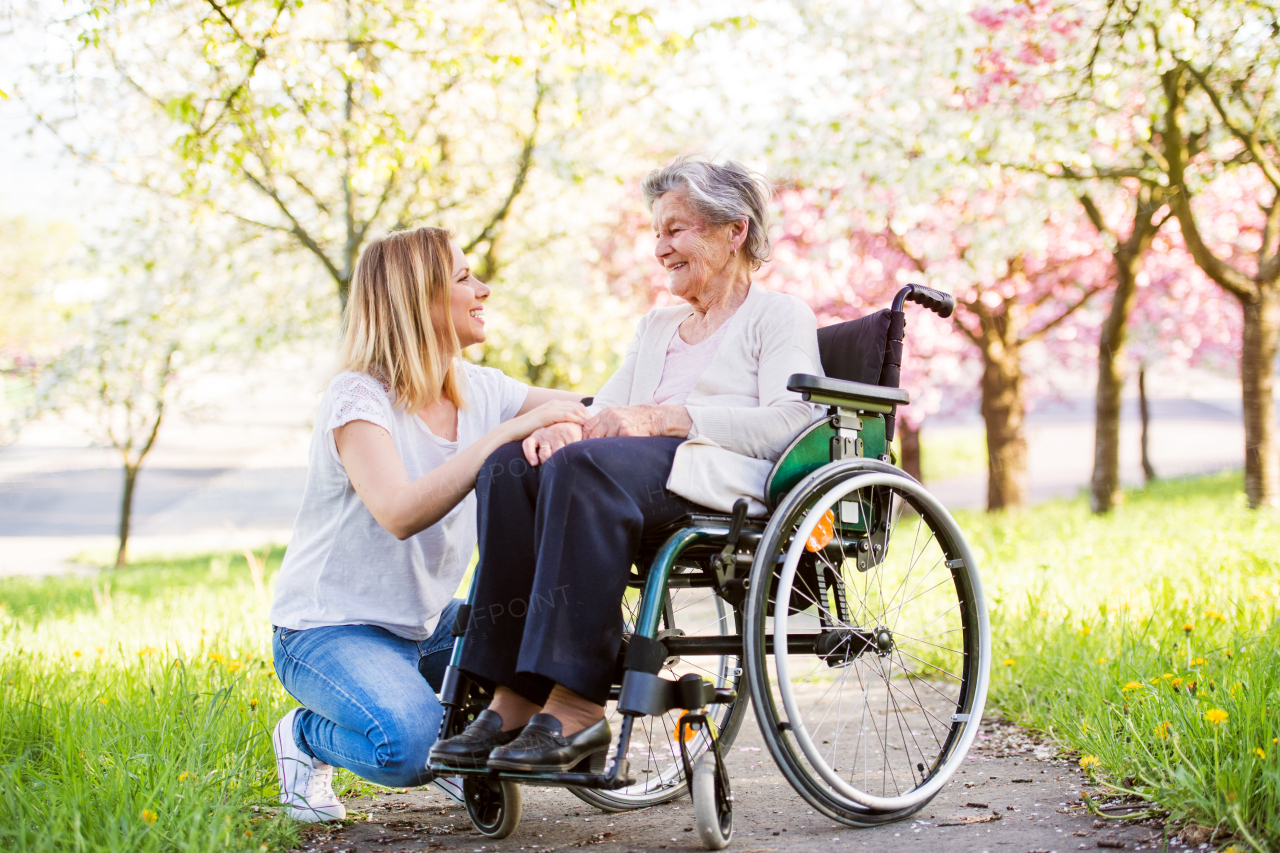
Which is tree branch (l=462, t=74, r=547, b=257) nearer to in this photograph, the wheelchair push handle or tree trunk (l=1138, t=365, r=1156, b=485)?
the wheelchair push handle

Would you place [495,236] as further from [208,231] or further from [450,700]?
[450,700]

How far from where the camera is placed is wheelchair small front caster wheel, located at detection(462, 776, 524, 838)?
2086 mm

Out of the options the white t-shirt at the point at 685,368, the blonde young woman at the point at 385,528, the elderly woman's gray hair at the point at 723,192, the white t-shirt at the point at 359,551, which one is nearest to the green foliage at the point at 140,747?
the blonde young woman at the point at 385,528

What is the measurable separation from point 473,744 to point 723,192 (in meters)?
1.38

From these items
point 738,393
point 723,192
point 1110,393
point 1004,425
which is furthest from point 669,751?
point 1004,425

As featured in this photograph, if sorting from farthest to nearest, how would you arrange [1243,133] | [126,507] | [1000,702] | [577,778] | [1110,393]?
[126,507], [1110,393], [1243,133], [1000,702], [577,778]

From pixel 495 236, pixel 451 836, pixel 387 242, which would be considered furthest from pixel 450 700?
pixel 495 236

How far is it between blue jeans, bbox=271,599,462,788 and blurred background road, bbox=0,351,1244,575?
723cm

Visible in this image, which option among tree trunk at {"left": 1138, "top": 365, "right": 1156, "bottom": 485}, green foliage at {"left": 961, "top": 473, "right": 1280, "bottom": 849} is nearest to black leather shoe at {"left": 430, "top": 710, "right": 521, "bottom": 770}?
green foliage at {"left": 961, "top": 473, "right": 1280, "bottom": 849}

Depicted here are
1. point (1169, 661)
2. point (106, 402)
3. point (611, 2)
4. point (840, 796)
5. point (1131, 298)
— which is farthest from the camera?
point (106, 402)

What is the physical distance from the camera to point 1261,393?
6562 mm

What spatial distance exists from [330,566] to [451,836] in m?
0.64

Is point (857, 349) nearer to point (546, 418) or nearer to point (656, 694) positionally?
point (546, 418)

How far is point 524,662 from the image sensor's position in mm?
1826
